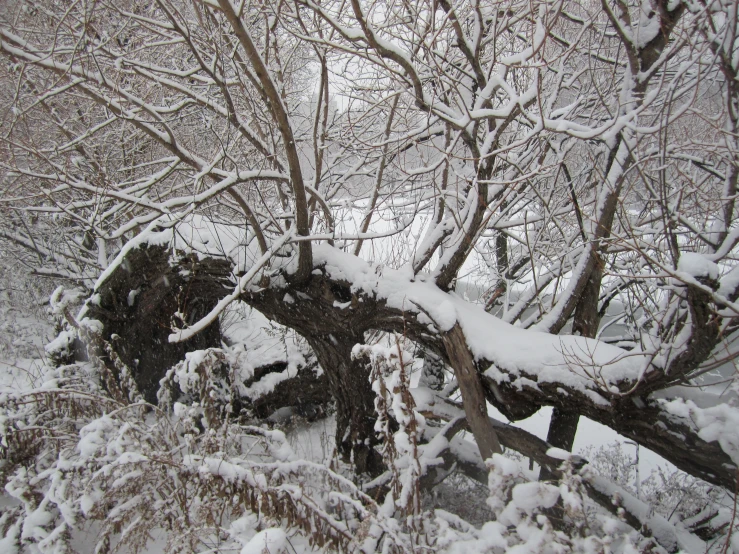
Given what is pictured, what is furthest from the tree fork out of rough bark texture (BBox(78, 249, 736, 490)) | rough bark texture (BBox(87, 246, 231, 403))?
rough bark texture (BBox(87, 246, 231, 403))

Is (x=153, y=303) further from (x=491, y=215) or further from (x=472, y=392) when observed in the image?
(x=491, y=215)

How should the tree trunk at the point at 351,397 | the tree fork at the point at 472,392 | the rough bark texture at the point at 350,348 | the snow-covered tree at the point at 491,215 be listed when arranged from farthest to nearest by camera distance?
the tree trunk at the point at 351,397, the tree fork at the point at 472,392, the rough bark texture at the point at 350,348, the snow-covered tree at the point at 491,215

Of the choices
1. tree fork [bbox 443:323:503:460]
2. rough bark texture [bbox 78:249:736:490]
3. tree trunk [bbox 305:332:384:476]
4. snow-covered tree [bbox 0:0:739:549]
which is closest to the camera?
snow-covered tree [bbox 0:0:739:549]

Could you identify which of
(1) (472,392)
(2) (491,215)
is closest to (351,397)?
(1) (472,392)

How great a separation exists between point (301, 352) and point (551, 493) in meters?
3.99

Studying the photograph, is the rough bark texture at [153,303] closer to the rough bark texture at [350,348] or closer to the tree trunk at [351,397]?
the rough bark texture at [350,348]

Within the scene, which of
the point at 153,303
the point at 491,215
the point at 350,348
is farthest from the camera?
the point at 153,303

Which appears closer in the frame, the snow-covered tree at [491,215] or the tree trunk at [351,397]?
the snow-covered tree at [491,215]

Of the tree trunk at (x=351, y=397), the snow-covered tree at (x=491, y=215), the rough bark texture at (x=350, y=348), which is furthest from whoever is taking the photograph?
the tree trunk at (x=351, y=397)

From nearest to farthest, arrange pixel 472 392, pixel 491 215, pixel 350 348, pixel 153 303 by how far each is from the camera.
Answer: pixel 491 215 → pixel 472 392 → pixel 350 348 → pixel 153 303

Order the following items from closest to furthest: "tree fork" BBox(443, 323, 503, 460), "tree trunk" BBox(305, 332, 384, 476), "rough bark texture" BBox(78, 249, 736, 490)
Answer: "rough bark texture" BBox(78, 249, 736, 490), "tree fork" BBox(443, 323, 503, 460), "tree trunk" BBox(305, 332, 384, 476)

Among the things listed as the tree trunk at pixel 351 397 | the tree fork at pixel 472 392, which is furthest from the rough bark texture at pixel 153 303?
the tree fork at pixel 472 392

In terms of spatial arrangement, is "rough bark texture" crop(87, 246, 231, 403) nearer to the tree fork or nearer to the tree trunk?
the tree trunk

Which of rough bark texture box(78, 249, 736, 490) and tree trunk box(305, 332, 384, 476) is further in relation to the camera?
tree trunk box(305, 332, 384, 476)
